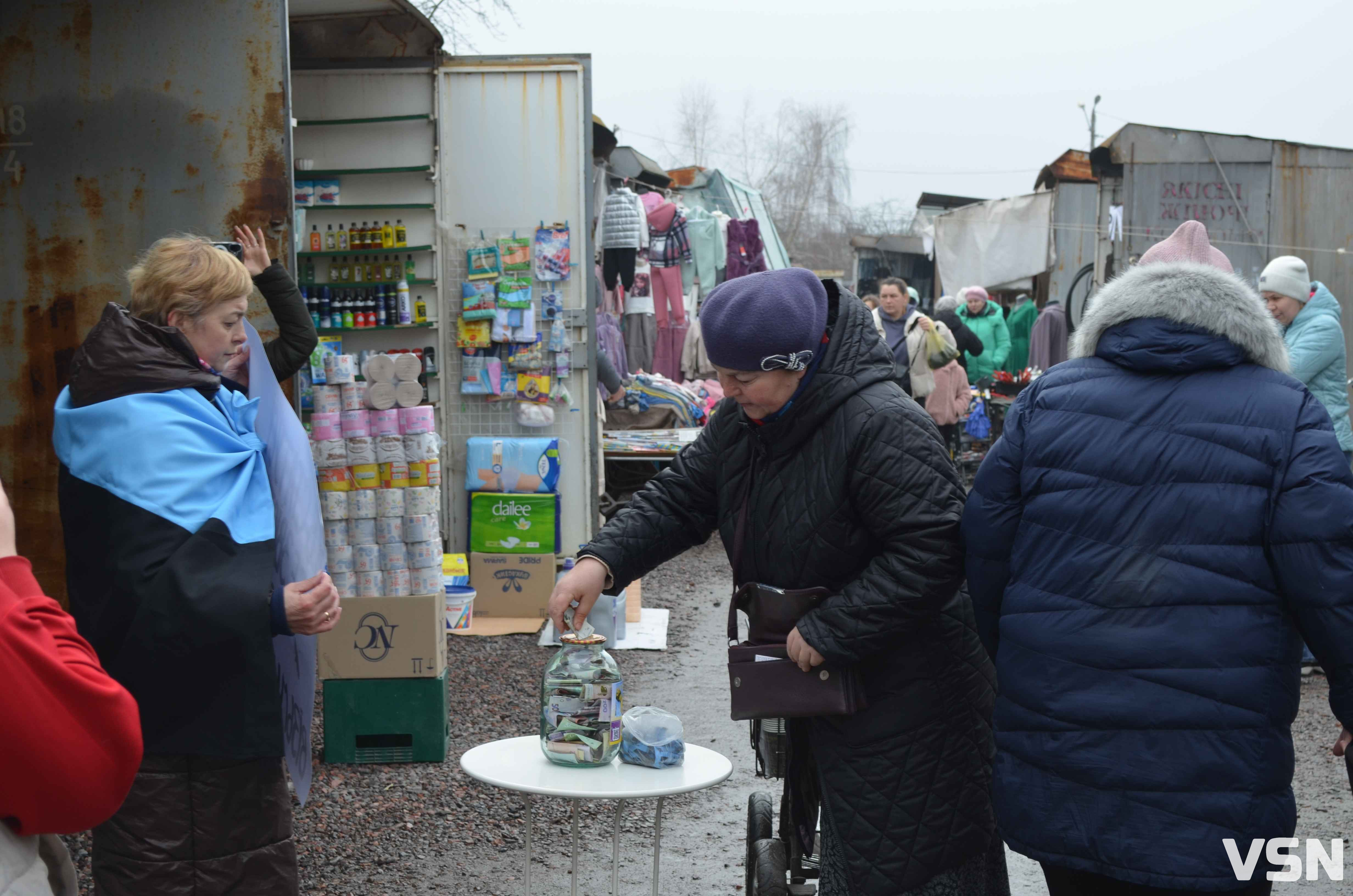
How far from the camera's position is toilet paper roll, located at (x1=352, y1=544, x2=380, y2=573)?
536 cm

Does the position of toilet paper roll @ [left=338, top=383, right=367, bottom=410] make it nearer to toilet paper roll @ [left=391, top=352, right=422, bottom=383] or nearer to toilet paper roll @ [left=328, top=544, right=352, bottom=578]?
toilet paper roll @ [left=391, top=352, right=422, bottom=383]

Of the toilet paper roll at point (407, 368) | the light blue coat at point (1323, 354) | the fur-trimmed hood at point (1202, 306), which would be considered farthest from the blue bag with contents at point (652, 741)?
the light blue coat at point (1323, 354)

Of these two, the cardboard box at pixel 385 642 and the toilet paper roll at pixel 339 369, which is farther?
the toilet paper roll at pixel 339 369

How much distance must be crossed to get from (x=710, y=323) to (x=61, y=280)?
351 cm

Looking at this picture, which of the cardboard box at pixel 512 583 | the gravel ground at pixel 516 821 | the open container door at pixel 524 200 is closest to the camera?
the gravel ground at pixel 516 821

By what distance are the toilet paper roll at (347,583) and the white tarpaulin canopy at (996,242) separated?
54.6 ft

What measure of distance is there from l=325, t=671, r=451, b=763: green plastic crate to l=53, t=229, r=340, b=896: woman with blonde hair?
8.28 feet

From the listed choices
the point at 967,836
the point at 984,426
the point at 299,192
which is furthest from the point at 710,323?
the point at 984,426

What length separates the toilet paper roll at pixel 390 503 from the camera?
17.9 feet

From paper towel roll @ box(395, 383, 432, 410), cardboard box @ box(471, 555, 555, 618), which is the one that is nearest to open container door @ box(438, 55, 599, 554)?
cardboard box @ box(471, 555, 555, 618)

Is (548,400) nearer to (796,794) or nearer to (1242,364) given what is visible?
(796,794)

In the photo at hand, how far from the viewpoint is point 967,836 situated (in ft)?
8.72

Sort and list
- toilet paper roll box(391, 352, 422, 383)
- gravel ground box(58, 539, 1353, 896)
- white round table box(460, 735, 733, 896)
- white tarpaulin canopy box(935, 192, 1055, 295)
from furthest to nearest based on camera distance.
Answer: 1. white tarpaulin canopy box(935, 192, 1055, 295)
2. toilet paper roll box(391, 352, 422, 383)
3. gravel ground box(58, 539, 1353, 896)
4. white round table box(460, 735, 733, 896)

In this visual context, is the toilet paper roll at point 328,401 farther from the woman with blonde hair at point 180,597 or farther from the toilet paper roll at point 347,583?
the woman with blonde hair at point 180,597
